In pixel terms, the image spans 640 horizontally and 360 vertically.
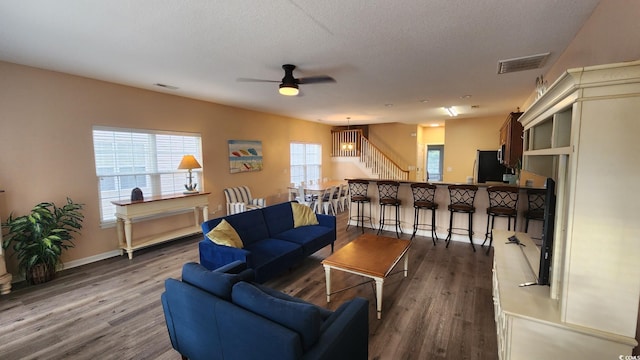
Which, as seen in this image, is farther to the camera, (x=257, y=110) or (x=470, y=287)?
(x=257, y=110)

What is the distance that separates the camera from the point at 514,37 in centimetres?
266

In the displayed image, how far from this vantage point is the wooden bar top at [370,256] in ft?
9.21

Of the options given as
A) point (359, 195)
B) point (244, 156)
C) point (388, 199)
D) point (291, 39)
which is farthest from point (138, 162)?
point (388, 199)

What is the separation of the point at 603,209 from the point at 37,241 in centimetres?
560

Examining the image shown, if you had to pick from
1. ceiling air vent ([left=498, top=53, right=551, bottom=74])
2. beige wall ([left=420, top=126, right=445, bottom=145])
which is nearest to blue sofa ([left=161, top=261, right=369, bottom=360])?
ceiling air vent ([left=498, top=53, right=551, bottom=74])

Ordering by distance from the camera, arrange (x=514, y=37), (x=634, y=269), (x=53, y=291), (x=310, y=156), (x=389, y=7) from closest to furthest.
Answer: (x=634, y=269), (x=389, y=7), (x=514, y=37), (x=53, y=291), (x=310, y=156)

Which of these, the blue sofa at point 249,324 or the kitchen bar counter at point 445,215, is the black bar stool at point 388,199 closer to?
the kitchen bar counter at point 445,215

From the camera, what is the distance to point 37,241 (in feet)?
11.3

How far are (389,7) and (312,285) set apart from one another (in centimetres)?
312

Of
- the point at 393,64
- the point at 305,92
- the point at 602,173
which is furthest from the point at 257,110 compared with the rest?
the point at 602,173

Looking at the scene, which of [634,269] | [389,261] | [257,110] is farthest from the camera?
[257,110]

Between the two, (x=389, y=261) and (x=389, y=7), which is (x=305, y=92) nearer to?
(x=389, y=7)

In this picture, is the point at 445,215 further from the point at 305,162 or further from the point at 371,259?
the point at 305,162

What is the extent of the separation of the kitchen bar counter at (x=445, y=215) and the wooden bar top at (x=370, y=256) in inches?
85.7
